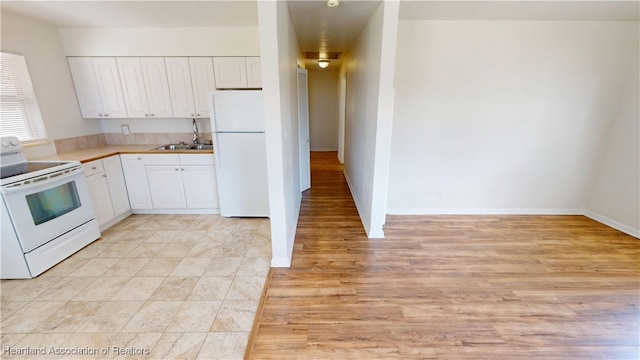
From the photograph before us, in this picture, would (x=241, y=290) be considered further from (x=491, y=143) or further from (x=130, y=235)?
(x=491, y=143)

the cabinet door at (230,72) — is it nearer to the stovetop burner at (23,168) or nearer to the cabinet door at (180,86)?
the cabinet door at (180,86)

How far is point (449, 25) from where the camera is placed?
2912 millimetres

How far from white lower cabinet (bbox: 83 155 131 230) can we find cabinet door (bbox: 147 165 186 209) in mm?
341

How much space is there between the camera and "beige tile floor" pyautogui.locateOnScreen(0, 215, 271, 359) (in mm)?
1652

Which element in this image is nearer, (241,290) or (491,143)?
(241,290)

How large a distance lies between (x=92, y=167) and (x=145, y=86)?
1.26 meters

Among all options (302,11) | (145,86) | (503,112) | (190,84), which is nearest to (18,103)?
(145,86)

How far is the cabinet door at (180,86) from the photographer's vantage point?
11.2ft

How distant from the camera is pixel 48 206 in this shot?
2.41 meters

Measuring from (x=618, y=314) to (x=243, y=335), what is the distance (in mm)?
2691

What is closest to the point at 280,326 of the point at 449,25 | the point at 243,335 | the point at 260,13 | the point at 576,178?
the point at 243,335

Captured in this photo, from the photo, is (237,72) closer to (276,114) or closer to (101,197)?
(276,114)

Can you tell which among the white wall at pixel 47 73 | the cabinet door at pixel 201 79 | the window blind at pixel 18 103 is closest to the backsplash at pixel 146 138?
the white wall at pixel 47 73

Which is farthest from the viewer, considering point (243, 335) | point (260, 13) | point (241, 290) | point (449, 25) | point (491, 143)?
point (491, 143)
